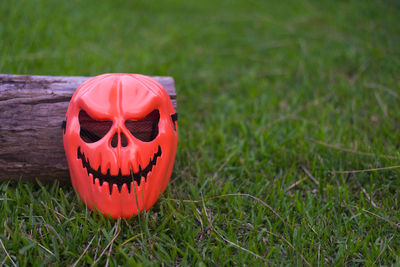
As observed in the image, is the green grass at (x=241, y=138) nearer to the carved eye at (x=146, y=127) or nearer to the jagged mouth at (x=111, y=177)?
the jagged mouth at (x=111, y=177)

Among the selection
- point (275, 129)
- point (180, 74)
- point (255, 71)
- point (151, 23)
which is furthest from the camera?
point (151, 23)

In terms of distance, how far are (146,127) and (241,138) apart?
1184mm

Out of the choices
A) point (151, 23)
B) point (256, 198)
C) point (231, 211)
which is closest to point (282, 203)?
point (256, 198)

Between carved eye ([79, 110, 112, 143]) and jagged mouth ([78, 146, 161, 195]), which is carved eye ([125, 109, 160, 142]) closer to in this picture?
Result: carved eye ([79, 110, 112, 143])

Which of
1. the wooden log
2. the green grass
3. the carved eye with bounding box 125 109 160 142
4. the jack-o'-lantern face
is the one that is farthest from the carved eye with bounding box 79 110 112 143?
the green grass

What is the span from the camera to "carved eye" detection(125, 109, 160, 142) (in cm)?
191

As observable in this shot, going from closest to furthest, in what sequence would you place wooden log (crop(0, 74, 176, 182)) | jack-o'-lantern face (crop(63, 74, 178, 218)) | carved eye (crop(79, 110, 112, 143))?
jack-o'-lantern face (crop(63, 74, 178, 218)), carved eye (crop(79, 110, 112, 143)), wooden log (crop(0, 74, 176, 182))

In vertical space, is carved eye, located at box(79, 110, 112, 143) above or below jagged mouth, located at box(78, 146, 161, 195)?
above

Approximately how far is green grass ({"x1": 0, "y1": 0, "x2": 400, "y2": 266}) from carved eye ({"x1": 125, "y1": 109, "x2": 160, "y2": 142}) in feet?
1.41

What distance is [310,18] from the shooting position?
19.0 ft

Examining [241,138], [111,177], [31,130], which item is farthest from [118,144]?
[241,138]

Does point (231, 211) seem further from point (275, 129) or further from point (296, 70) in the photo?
point (296, 70)

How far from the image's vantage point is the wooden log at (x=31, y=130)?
6.48ft

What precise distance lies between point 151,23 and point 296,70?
2.67 m
